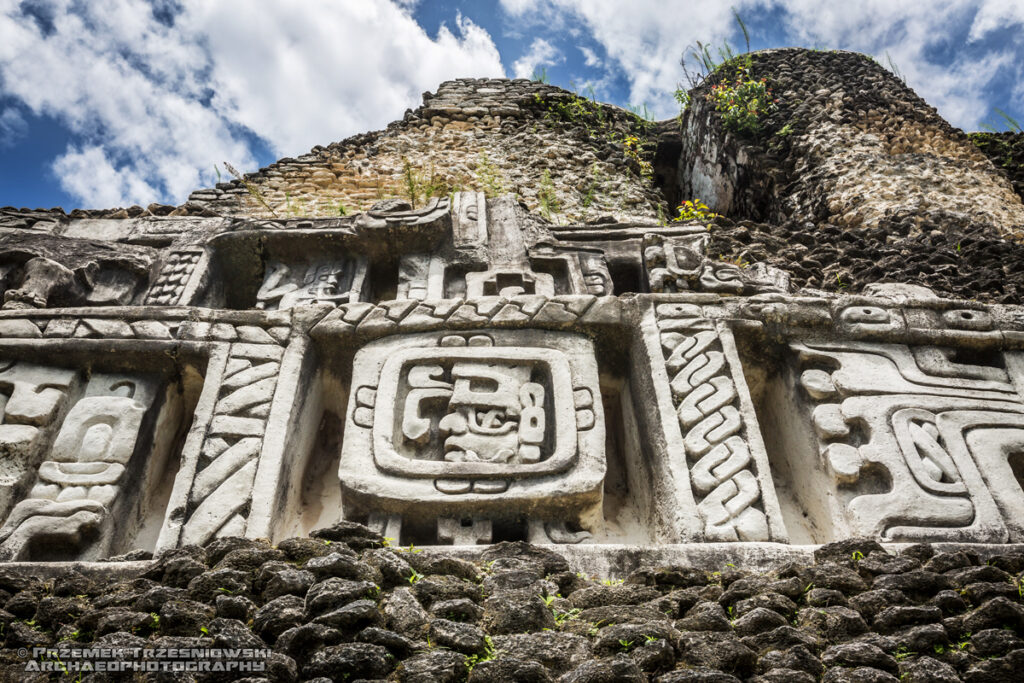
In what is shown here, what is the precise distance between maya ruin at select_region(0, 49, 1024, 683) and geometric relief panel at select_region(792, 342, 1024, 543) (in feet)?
0.05

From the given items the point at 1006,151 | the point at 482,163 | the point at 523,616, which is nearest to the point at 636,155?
the point at 482,163

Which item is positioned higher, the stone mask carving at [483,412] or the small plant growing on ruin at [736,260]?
the small plant growing on ruin at [736,260]

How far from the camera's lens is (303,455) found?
360cm

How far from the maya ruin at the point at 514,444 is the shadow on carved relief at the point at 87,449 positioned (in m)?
0.01

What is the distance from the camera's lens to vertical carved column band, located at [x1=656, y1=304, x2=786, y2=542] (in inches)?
118

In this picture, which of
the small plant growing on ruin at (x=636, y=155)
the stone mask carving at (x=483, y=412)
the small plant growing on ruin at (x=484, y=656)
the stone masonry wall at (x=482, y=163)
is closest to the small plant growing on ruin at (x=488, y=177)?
the stone masonry wall at (x=482, y=163)

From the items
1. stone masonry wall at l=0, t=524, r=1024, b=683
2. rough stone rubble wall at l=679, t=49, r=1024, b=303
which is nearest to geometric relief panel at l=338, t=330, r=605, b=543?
stone masonry wall at l=0, t=524, r=1024, b=683

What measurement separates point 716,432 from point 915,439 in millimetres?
840

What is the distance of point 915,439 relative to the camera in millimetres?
3301

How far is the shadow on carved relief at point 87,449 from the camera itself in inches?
122

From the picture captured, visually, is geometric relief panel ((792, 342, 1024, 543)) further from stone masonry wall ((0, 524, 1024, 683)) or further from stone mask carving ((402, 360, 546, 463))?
stone mask carving ((402, 360, 546, 463))

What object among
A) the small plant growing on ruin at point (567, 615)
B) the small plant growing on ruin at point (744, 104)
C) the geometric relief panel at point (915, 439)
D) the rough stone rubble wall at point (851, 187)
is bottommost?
the small plant growing on ruin at point (567, 615)

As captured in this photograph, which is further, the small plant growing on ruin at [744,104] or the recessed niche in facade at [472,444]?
the small plant growing on ruin at [744,104]

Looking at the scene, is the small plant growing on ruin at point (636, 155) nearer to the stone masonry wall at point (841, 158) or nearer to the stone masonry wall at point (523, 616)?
the stone masonry wall at point (841, 158)
